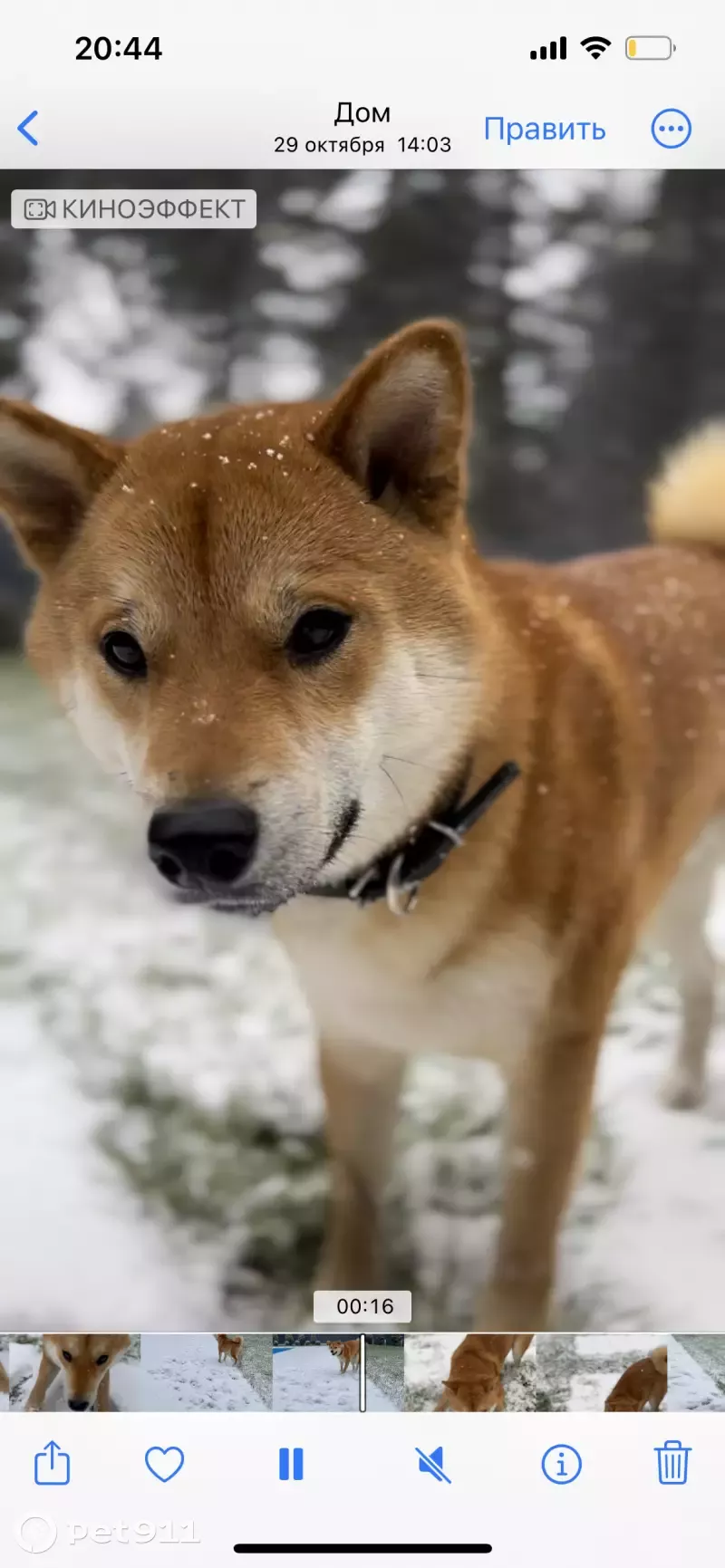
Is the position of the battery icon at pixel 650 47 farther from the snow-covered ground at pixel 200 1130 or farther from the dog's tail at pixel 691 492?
the snow-covered ground at pixel 200 1130

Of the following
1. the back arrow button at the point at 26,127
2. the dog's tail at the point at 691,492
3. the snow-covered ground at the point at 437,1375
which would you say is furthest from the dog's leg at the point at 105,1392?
the back arrow button at the point at 26,127

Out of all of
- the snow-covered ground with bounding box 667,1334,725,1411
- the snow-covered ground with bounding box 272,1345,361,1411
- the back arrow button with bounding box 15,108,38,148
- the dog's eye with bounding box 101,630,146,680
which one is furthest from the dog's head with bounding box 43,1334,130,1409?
the back arrow button with bounding box 15,108,38,148

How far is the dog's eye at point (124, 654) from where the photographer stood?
0.71 m

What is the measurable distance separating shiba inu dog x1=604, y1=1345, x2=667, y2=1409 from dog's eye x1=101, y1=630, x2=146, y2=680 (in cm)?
68

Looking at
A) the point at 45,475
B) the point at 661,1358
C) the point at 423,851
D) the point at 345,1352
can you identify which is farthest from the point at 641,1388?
the point at 45,475

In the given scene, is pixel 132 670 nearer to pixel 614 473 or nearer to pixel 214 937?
pixel 214 937

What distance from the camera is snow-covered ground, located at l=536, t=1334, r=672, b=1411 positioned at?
0.82m

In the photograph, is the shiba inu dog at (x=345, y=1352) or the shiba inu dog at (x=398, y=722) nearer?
the shiba inu dog at (x=398, y=722)

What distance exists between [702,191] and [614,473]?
8.6 inches

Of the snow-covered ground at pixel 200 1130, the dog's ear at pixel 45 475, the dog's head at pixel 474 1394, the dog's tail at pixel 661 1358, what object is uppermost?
the dog's ear at pixel 45 475
